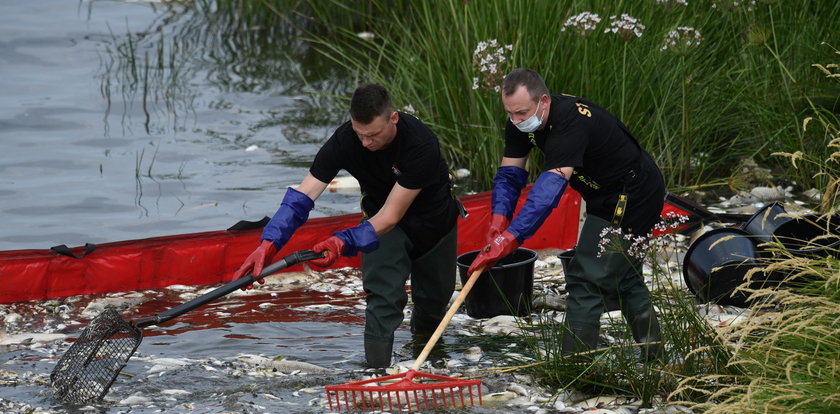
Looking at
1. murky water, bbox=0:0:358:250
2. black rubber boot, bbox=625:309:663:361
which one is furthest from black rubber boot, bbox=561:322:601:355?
murky water, bbox=0:0:358:250

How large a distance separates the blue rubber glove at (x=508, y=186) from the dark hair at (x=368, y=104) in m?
0.85

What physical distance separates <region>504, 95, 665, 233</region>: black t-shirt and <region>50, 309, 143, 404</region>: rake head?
2.28 meters

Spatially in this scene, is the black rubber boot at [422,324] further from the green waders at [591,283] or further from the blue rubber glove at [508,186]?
the green waders at [591,283]

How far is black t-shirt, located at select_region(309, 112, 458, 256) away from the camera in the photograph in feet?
18.2

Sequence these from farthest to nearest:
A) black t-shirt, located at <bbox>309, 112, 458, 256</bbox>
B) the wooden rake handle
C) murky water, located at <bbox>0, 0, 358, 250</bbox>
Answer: murky water, located at <bbox>0, 0, 358, 250</bbox> → black t-shirt, located at <bbox>309, 112, 458, 256</bbox> → the wooden rake handle

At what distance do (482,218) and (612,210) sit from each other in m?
2.43

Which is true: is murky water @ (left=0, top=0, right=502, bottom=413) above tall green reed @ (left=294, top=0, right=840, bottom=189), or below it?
below

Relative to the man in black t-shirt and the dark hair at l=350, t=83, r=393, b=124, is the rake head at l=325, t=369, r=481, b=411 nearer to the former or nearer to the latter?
the man in black t-shirt

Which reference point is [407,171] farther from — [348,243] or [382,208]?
[348,243]

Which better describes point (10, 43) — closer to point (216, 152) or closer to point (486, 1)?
point (216, 152)

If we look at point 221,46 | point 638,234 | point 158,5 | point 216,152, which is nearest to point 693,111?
point 638,234

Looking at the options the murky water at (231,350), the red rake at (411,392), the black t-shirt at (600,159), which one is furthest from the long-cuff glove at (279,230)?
the black t-shirt at (600,159)

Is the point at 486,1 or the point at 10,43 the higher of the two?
the point at 486,1

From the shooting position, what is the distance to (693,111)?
9.02 metres
